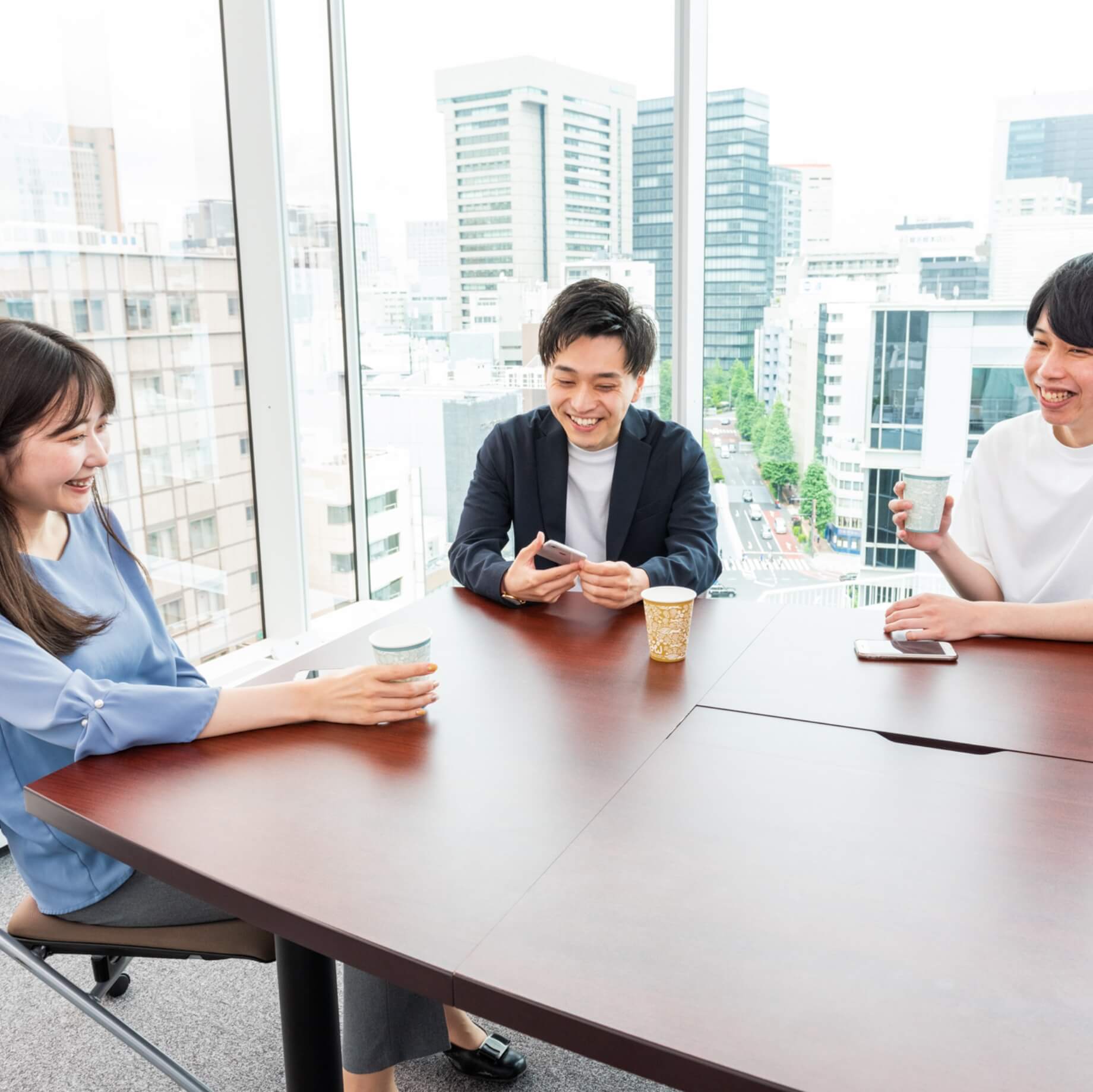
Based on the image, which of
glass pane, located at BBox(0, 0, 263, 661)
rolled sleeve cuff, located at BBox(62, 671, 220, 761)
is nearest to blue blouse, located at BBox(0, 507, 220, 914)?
rolled sleeve cuff, located at BBox(62, 671, 220, 761)

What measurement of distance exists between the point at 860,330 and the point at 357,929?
7.61ft

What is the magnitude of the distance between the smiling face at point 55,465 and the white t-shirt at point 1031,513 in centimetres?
160

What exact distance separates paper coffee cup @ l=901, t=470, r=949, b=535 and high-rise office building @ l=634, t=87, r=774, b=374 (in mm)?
1371

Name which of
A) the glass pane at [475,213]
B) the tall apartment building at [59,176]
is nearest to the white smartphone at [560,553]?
the glass pane at [475,213]

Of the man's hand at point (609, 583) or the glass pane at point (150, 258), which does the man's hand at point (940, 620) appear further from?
the glass pane at point (150, 258)

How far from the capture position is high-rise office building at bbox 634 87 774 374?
2.77 m

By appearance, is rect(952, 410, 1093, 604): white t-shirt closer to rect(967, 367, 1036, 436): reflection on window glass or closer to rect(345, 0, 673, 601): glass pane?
rect(967, 367, 1036, 436): reflection on window glass

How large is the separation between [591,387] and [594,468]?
203 millimetres

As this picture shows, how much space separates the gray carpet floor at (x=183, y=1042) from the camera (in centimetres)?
173

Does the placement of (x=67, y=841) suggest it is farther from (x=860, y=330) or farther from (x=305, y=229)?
(x=305, y=229)

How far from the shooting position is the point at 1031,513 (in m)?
1.85

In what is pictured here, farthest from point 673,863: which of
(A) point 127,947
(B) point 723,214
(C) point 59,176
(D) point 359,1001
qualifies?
(C) point 59,176

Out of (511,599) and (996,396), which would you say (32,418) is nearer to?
(511,599)

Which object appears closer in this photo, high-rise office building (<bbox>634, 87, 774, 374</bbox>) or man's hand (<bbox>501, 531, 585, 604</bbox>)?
man's hand (<bbox>501, 531, 585, 604</bbox>)
